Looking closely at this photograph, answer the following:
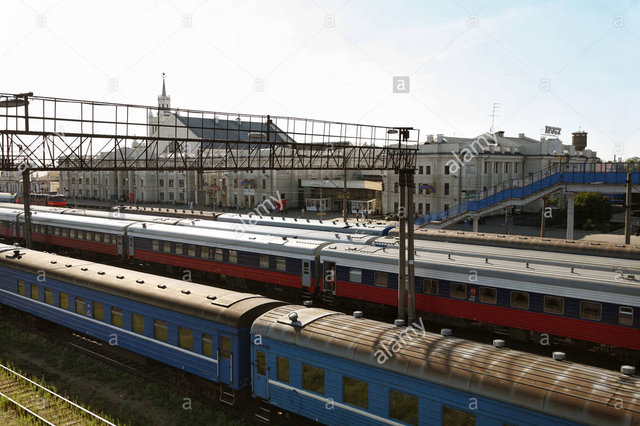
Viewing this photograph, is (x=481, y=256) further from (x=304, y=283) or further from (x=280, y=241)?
(x=280, y=241)

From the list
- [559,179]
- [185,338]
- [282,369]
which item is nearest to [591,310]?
[282,369]

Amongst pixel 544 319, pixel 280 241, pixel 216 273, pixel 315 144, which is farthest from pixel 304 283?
pixel 544 319

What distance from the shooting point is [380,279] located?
65.7ft

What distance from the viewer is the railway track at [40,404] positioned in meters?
12.7

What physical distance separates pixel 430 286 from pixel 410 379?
381 inches

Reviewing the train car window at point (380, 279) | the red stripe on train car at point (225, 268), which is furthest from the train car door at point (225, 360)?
the red stripe on train car at point (225, 268)

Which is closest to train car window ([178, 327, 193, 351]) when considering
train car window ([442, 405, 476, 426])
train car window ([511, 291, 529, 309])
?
train car window ([442, 405, 476, 426])

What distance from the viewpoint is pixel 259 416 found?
12.2m

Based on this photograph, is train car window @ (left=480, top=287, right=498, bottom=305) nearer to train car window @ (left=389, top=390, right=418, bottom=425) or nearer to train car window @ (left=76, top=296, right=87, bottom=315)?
train car window @ (left=389, top=390, right=418, bottom=425)

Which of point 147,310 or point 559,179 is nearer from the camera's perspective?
point 147,310

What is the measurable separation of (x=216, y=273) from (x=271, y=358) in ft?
50.4

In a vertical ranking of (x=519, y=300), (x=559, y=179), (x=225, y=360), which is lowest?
(x=225, y=360)

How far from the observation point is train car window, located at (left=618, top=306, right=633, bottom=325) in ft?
48.0

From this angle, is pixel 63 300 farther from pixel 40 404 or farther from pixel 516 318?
pixel 516 318
